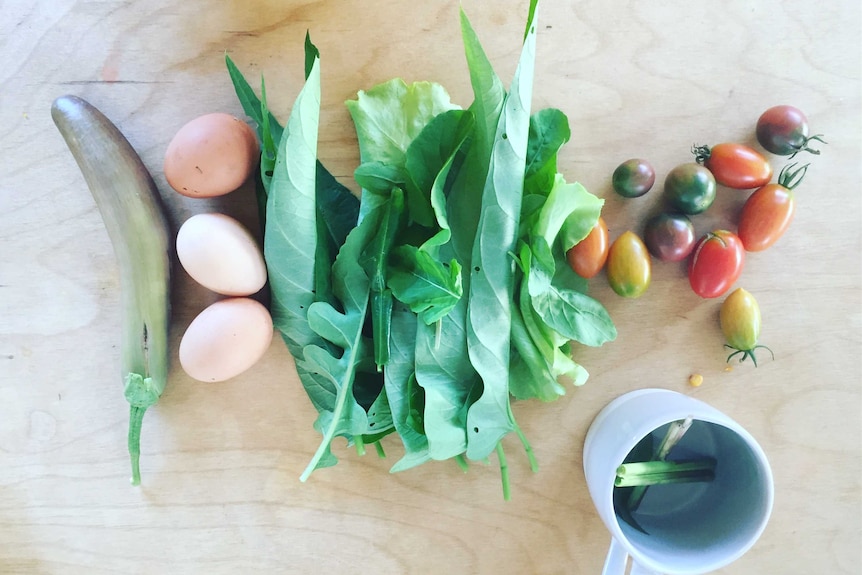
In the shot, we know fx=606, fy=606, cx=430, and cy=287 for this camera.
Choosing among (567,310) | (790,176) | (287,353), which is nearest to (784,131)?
(790,176)

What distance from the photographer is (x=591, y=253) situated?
20.7 inches

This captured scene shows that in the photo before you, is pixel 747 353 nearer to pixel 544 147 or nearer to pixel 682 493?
pixel 682 493

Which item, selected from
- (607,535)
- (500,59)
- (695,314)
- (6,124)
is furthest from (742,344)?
(6,124)

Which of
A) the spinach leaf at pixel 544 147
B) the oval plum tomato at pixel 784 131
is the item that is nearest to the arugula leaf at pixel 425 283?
the spinach leaf at pixel 544 147

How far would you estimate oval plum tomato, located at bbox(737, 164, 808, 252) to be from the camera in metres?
0.53

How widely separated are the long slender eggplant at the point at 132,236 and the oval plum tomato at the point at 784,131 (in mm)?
543

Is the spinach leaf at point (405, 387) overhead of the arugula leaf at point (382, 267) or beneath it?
beneath

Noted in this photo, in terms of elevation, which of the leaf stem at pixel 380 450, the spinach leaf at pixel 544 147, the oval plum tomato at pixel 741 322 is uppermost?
Answer: the spinach leaf at pixel 544 147

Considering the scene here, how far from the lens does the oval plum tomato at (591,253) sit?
0.52 m

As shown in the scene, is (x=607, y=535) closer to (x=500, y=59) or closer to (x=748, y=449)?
(x=748, y=449)

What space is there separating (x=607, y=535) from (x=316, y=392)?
31 cm

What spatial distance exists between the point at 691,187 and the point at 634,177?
0.05 metres

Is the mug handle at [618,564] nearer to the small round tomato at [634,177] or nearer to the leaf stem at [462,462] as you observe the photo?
the leaf stem at [462,462]

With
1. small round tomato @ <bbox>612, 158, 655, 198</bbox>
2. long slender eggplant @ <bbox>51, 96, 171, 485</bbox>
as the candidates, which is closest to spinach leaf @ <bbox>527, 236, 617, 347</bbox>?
small round tomato @ <bbox>612, 158, 655, 198</bbox>
